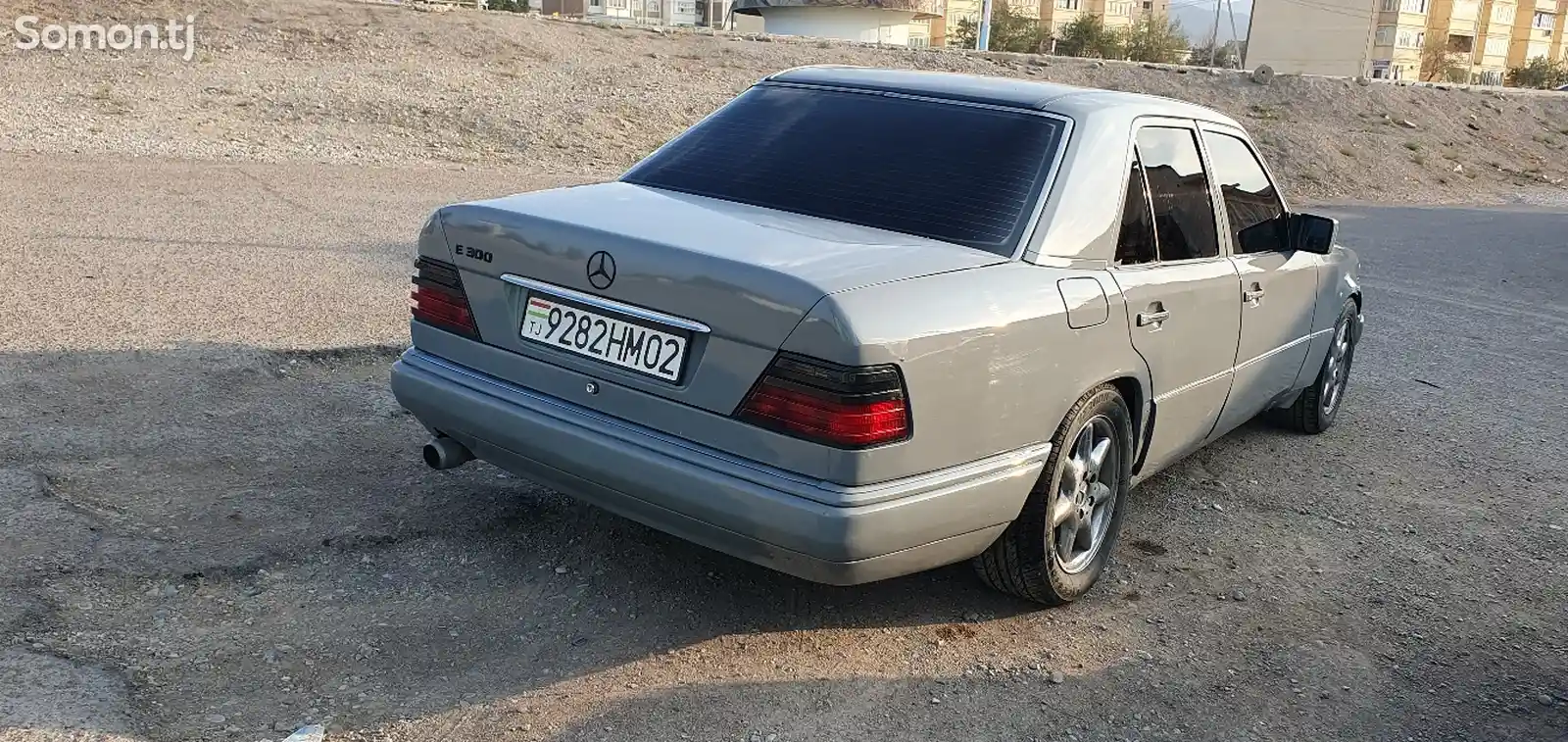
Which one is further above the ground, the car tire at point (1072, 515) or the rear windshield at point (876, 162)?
the rear windshield at point (876, 162)

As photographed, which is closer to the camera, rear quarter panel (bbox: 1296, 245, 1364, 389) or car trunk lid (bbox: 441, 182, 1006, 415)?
car trunk lid (bbox: 441, 182, 1006, 415)

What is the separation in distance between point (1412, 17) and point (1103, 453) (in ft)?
318

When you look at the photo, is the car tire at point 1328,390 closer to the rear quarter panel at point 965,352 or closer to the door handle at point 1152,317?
the door handle at point 1152,317

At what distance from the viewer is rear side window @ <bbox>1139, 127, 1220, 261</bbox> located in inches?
169

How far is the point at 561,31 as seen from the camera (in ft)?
82.9

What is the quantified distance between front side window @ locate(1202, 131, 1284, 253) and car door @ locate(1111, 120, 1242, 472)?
7.4 inches

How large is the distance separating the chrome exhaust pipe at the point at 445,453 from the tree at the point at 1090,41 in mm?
74448

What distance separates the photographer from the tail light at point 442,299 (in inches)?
147

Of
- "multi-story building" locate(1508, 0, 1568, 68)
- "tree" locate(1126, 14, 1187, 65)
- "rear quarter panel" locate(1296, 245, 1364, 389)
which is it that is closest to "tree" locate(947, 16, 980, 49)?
"tree" locate(1126, 14, 1187, 65)

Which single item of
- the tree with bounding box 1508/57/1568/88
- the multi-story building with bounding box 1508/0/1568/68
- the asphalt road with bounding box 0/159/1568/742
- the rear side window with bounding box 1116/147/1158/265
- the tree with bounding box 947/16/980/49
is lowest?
the asphalt road with bounding box 0/159/1568/742

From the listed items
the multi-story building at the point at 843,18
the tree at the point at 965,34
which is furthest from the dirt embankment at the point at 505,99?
the tree at the point at 965,34

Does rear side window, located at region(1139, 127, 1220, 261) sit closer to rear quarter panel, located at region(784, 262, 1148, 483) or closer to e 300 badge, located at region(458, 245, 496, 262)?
rear quarter panel, located at region(784, 262, 1148, 483)

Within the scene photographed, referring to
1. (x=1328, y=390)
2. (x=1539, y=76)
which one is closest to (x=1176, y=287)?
(x=1328, y=390)

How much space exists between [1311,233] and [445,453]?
3.62 m
